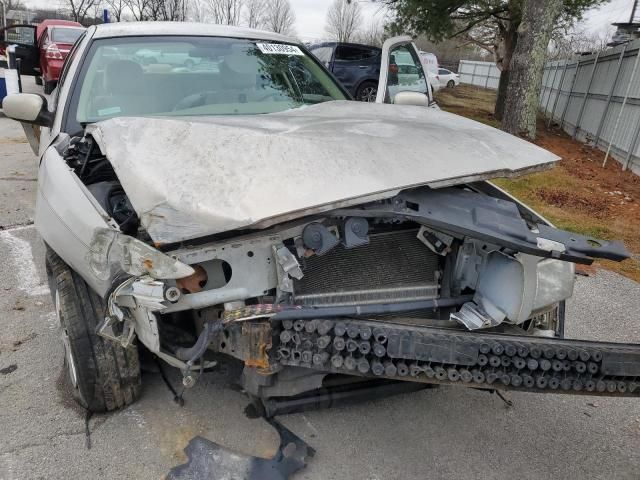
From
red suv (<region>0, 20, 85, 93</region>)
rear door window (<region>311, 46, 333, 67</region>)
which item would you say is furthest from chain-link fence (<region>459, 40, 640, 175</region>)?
red suv (<region>0, 20, 85, 93</region>)

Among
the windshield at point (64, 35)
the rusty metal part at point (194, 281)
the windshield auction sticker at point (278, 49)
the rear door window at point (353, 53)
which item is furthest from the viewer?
the windshield at point (64, 35)

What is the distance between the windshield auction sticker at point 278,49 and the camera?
397 centimetres

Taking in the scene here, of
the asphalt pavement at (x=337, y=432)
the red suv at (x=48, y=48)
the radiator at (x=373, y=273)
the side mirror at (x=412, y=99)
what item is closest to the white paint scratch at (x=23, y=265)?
the asphalt pavement at (x=337, y=432)

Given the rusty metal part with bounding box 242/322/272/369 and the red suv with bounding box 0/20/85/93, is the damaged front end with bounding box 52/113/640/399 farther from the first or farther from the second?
the red suv with bounding box 0/20/85/93

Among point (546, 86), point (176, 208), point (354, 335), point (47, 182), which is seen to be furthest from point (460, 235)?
point (546, 86)

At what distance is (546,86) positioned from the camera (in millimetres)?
20766

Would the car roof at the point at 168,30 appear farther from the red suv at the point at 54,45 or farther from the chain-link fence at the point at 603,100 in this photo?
the red suv at the point at 54,45

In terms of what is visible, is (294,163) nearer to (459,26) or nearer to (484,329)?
(484,329)

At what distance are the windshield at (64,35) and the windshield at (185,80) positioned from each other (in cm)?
1228

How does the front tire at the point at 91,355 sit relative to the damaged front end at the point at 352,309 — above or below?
below

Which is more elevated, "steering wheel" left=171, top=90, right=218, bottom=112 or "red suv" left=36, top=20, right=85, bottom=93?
"steering wheel" left=171, top=90, right=218, bottom=112

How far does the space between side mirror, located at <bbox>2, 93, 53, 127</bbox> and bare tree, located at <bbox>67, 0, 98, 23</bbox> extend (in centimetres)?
3139

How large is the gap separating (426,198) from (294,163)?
58 centimetres

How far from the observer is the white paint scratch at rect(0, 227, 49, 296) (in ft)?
13.3
